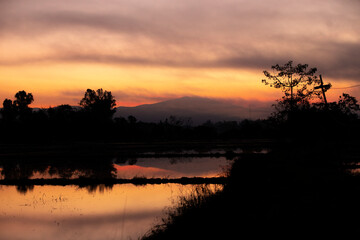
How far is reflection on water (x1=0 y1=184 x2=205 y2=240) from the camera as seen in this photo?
33.8 ft

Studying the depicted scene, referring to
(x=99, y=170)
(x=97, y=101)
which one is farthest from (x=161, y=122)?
(x=99, y=170)

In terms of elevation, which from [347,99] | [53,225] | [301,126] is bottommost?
[53,225]

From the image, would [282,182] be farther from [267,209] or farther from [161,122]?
[161,122]

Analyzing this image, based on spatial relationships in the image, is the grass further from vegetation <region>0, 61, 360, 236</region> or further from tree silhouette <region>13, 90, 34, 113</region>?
tree silhouette <region>13, 90, 34, 113</region>

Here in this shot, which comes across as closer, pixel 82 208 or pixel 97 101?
pixel 82 208

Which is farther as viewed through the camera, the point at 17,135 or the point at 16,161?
the point at 17,135

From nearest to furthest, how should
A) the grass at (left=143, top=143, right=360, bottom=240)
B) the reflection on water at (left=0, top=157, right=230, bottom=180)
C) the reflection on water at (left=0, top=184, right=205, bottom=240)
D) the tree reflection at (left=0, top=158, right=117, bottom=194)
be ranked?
the grass at (left=143, top=143, right=360, bottom=240) → the reflection on water at (left=0, top=184, right=205, bottom=240) → the tree reflection at (left=0, top=158, right=117, bottom=194) → the reflection on water at (left=0, top=157, right=230, bottom=180)

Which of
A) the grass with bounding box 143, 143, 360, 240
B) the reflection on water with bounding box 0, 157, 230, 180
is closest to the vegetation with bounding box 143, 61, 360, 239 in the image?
the grass with bounding box 143, 143, 360, 240

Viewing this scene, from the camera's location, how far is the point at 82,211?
1279 centimetres

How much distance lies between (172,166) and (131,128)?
43.9 meters

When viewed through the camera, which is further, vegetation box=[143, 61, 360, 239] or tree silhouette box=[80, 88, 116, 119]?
tree silhouette box=[80, 88, 116, 119]

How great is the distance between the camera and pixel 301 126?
34.2m

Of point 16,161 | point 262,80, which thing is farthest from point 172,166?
point 262,80

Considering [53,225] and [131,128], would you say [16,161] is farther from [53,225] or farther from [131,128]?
[131,128]
